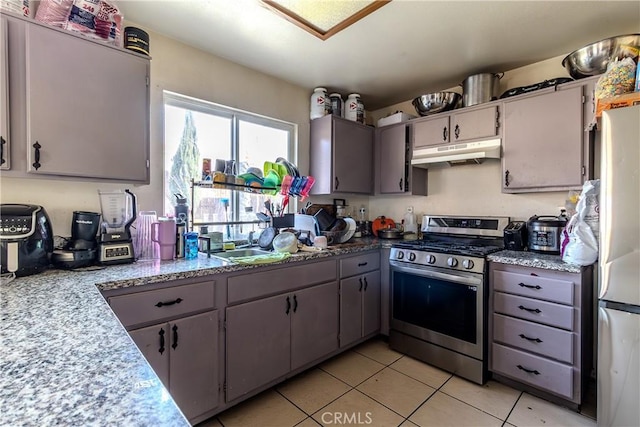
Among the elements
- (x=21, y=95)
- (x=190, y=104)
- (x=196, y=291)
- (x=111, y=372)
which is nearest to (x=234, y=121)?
(x=190, y=104)

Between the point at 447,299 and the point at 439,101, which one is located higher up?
the point at 439,101

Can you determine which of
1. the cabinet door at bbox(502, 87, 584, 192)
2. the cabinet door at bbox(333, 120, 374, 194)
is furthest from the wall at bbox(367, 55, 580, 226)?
the cabinet door at bbox(333, 120, 374, 194)

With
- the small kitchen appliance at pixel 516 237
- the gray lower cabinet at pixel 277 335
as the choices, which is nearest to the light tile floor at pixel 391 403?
the gray lower cabinet at pixel 277 335

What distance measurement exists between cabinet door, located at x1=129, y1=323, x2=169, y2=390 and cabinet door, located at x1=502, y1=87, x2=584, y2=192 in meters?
2.57

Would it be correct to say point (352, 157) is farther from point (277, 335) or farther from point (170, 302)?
point (170, 302)

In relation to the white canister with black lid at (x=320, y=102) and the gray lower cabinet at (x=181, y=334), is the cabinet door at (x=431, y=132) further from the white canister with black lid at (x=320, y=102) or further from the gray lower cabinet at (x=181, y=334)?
the gray lower cabinet at (x=181, y=334)

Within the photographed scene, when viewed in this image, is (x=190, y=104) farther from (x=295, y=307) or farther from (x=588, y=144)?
(x=588, y=144)

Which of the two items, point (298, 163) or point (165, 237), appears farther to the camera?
point (298, 163)

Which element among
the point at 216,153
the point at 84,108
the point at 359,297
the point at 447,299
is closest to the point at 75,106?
the point at 84,108

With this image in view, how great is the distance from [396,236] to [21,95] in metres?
2.80

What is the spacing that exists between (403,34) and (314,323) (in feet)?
6.98

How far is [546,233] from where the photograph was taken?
213cm

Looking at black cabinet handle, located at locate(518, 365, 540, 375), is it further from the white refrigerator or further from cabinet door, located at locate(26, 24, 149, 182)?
cabinet door, located at locate(26, 24, 149, 182)

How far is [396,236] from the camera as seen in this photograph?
118 inches
